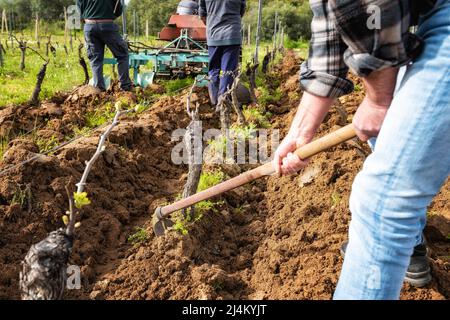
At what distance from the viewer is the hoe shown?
201cm

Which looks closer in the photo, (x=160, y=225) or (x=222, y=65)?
(x=160, y=225)

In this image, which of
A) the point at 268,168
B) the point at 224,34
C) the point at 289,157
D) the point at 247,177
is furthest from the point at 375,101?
the point at 224,34

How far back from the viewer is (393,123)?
1.55m

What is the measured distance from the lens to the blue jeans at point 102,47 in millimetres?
7215

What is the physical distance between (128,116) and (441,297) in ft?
14.1

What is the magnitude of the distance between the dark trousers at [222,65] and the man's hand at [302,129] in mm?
4270

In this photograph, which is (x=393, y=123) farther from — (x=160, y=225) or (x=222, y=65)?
(x=222, y=65)

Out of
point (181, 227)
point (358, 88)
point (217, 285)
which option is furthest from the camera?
point (358, 88)

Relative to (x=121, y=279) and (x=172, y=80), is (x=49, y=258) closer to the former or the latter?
(x=121, y=279)

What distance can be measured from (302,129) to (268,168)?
16.8 inches

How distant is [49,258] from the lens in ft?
6.04

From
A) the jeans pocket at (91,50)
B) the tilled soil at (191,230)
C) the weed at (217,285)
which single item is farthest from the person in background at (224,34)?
the weed at (217,285)

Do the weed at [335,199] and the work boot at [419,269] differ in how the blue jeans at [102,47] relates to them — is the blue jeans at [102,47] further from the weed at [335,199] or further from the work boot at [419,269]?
Result: the work boot at [419,269]
